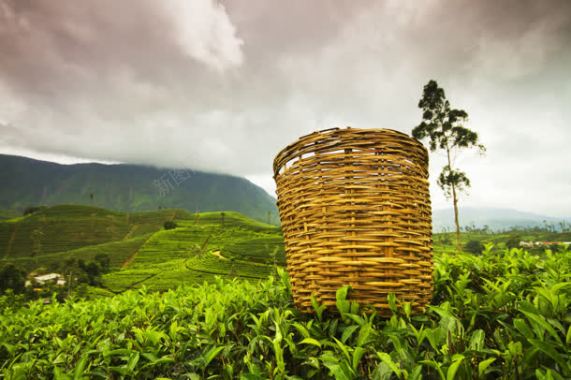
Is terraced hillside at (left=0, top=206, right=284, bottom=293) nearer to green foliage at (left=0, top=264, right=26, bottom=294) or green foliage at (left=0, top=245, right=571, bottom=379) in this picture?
green foliage at (left=0, top=264, right=26, bottom=294)

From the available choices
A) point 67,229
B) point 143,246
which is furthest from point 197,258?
point 67,229

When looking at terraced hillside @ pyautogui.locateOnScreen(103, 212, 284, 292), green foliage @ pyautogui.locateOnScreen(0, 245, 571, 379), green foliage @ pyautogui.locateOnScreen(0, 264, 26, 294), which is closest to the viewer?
green foliage @ pyautogui.locateOnScreen(0, 245, 571, 379)

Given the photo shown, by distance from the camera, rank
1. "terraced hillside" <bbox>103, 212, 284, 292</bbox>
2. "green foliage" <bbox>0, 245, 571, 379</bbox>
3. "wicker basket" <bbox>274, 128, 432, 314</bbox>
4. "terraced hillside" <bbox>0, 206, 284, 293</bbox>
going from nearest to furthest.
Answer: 1. "green foliage" <bbox>0, 245, 571, 379</bbox>
2. "wicker basket" <bbox>274, 128, 432, 314</bbox>
3. "terraced hillside" <bbox>103, 212, 284, 292</bbox>
4. "terraced hillside" <bbox>0, 206, 284, 293</bbox>

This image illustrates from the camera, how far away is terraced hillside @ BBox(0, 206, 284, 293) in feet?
150

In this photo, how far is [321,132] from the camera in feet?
5.09

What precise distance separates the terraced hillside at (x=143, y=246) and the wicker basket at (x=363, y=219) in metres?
24.8

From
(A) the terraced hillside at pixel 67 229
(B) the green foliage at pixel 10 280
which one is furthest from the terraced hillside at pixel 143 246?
(B) the green foliage at pixel 10 280

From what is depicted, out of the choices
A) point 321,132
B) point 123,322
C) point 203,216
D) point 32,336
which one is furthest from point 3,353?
point 203,216

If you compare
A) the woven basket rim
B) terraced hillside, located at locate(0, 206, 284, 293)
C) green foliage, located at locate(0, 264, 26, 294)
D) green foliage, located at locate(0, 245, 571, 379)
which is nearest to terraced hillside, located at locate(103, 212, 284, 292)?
terraced hillside, located at locate(0, 206, 284, 293)

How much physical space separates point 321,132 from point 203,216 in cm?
10540

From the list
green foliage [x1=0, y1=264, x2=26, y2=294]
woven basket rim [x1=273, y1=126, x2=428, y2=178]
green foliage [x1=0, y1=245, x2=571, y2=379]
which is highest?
woven basket rim [x1=273, y1=126, x2=428, y2=178]

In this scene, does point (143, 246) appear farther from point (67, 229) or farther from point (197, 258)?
point (67, 229)

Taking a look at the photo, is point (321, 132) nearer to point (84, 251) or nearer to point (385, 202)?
point (385, 202)

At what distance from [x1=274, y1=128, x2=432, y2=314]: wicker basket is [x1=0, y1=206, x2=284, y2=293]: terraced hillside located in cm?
2482
